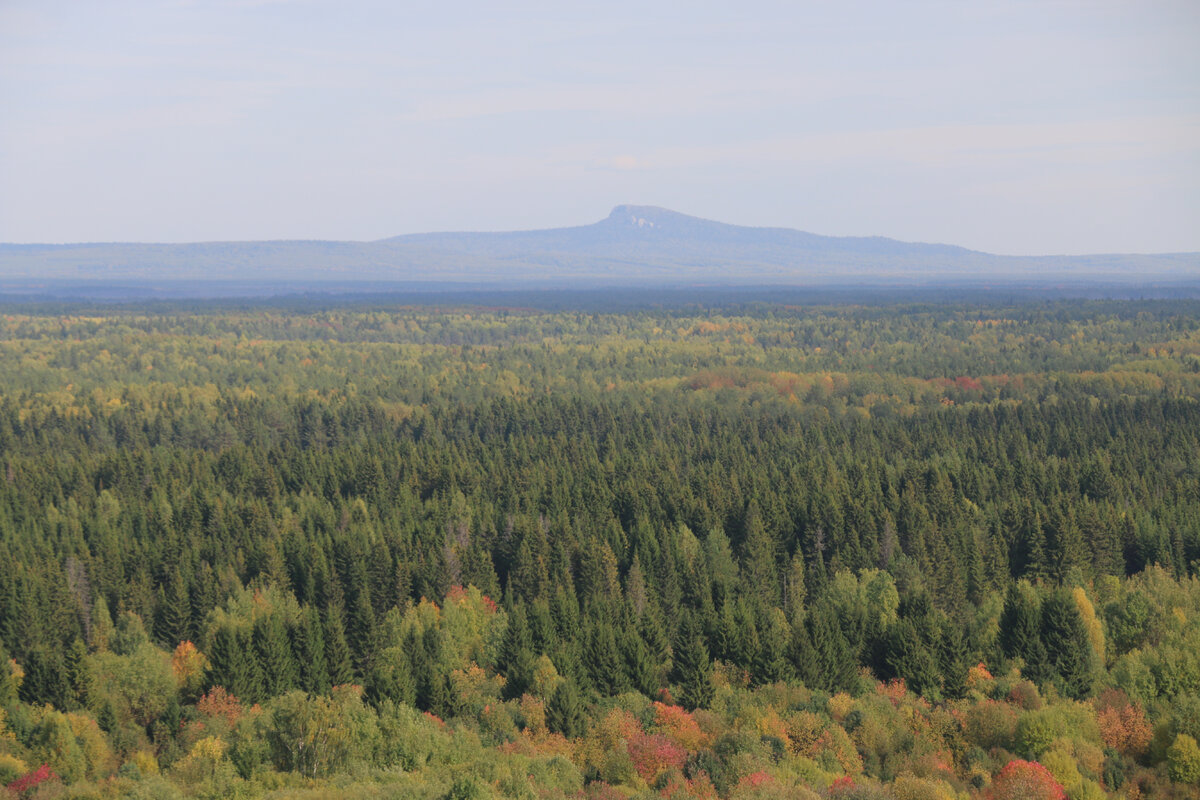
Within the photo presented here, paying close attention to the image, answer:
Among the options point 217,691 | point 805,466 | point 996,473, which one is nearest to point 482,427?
point 805,466

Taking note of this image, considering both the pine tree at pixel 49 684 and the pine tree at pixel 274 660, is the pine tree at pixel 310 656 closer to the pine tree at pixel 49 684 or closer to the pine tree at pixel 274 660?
the pine tree at pixel 274 660

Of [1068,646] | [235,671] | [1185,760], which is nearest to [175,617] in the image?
[235,671]

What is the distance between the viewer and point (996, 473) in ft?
335

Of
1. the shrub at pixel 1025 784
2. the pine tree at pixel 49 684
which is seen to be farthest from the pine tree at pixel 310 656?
the shrub at pixel 1025 784

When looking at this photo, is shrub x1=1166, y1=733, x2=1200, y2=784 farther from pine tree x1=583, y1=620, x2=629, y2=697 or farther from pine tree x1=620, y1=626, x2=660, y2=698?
pine tree x1=583, y1=620, x2=629, y2=697

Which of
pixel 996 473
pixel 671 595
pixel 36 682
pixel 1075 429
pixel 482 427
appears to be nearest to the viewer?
pixel 36 682

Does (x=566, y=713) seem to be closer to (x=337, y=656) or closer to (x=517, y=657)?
(x=517, y=657)

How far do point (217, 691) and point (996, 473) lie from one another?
6672 centimetres

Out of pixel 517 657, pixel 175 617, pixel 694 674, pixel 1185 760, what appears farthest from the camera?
pixel 175 617

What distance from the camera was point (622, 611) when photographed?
71.0 m

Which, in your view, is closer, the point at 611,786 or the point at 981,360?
the point at 611,786

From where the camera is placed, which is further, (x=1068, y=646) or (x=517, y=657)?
(x=1068, y=646)

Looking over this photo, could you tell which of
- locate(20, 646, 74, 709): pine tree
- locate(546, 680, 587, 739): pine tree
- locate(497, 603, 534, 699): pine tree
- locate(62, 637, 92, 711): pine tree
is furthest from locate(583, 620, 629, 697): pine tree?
locate(20, 646, 74, 709): pine tree

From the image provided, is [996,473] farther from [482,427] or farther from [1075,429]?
[482,427]
